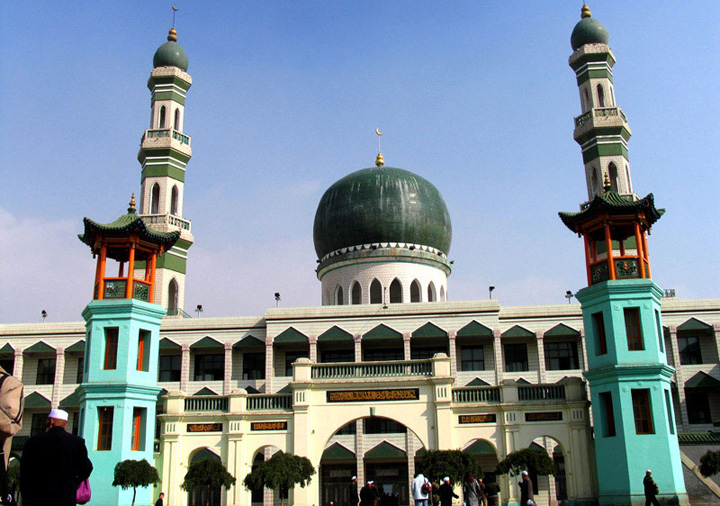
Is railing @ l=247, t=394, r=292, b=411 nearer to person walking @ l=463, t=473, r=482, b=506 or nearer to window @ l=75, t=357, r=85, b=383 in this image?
person walking @ l=463, t=473, r=482, b=506

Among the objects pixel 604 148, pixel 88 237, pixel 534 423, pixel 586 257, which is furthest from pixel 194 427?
pixel 604 148

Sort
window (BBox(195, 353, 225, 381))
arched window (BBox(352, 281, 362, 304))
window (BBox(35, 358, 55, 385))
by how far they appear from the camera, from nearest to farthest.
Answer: window (BBox(195, 353, 225, 381)), window (BBox(35, 358, 55, 385)), arched window (BBox(352, 281, 362, 304))

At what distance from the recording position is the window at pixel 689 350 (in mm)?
39562

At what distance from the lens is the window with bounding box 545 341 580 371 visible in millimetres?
40250

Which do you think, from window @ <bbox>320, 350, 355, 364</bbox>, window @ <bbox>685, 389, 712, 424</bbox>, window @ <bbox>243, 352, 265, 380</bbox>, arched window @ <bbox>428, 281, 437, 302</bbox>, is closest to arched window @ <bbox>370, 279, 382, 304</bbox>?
arched window @ <bbox>428, 281, 437, 302</bbox>

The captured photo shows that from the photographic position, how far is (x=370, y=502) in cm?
2105

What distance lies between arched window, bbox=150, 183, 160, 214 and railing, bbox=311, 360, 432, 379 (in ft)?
69.3

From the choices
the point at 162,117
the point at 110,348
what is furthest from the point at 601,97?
the point at 110,348

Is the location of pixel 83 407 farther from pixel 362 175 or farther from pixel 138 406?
pixel 362 175

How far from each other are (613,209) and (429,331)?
48.2ft

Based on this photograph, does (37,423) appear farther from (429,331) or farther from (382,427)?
(429,331)

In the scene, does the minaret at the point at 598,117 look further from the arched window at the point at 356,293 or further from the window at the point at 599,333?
the window at the point at 599,333

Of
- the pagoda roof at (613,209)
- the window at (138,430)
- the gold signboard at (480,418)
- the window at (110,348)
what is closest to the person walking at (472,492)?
the gold signboard at (480,418)

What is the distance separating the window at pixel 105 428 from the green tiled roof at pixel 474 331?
63.6ft
